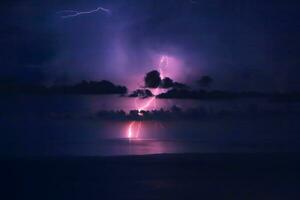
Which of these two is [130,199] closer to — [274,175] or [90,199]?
[90,199]

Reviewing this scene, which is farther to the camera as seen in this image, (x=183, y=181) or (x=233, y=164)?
(x=233, y=164)

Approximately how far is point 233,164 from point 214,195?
229 feet

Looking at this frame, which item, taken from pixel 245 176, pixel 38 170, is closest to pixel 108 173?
pixel 38 170

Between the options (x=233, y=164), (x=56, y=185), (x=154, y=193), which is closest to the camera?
(x=154, y=193)

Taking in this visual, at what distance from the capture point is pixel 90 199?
256ft

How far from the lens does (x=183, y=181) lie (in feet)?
346

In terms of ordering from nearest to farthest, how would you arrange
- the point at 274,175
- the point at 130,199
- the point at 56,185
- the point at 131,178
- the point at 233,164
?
1. the point at 130,199
2. the point at 56,185
3. the point at 131,178
4. the point at 274,175
5. the point at 233,164

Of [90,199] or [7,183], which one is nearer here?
[90,199]

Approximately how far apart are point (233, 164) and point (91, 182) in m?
53.9

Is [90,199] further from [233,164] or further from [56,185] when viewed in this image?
[233,164]

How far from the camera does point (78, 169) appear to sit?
134 meters

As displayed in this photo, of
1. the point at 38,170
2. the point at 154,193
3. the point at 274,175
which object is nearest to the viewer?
the point at 154,193

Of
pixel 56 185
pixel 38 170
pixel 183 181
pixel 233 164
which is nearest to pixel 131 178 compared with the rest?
pixel 183 181

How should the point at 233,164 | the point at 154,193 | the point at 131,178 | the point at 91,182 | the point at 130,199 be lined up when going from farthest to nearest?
1. the point at 233,164
2. the point at 131,178
3. the point at 91,182
4. the point at 154,193
5. the point at 130,199
